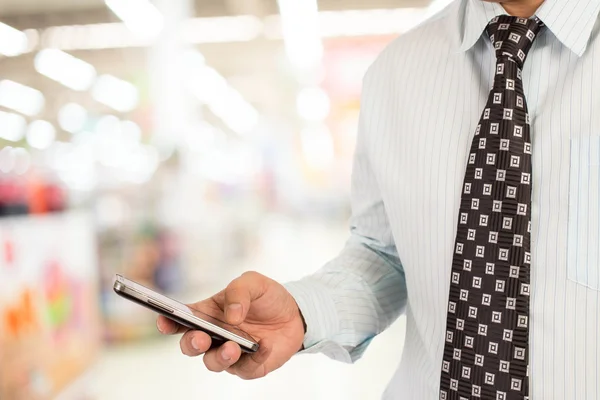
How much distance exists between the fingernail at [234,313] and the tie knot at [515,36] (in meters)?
0.56

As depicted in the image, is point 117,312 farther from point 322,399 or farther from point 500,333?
point 500,333

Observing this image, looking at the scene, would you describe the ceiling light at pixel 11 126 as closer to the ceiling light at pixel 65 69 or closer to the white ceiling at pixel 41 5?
the ceiling light at pixel 65 69

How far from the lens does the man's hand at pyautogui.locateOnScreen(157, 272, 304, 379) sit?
33.7 inches

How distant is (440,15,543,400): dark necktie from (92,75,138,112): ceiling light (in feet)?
19.2

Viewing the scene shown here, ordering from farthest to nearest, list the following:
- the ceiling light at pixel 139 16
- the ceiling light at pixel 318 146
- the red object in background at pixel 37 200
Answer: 1. the ceiling light at pixel 318 146
2. the ceiling light at pixel 139 16
3. the red object in background at pixel 37 200

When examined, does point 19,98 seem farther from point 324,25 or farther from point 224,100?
point 324,25

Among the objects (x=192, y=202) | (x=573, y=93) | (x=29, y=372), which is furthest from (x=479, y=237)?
(x=192, y=202)

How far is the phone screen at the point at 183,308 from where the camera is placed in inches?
32.5

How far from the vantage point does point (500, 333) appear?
2.92 ft

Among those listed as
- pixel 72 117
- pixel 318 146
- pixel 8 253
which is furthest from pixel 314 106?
pixel 8 253

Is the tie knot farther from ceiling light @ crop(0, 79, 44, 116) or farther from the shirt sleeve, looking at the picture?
ceiling light @ crop(0, 79, 44, 116)

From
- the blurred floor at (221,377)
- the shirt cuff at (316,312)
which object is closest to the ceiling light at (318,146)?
the blurred floor at (221,377)

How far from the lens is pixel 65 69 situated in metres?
6.39

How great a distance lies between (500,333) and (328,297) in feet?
1.10
